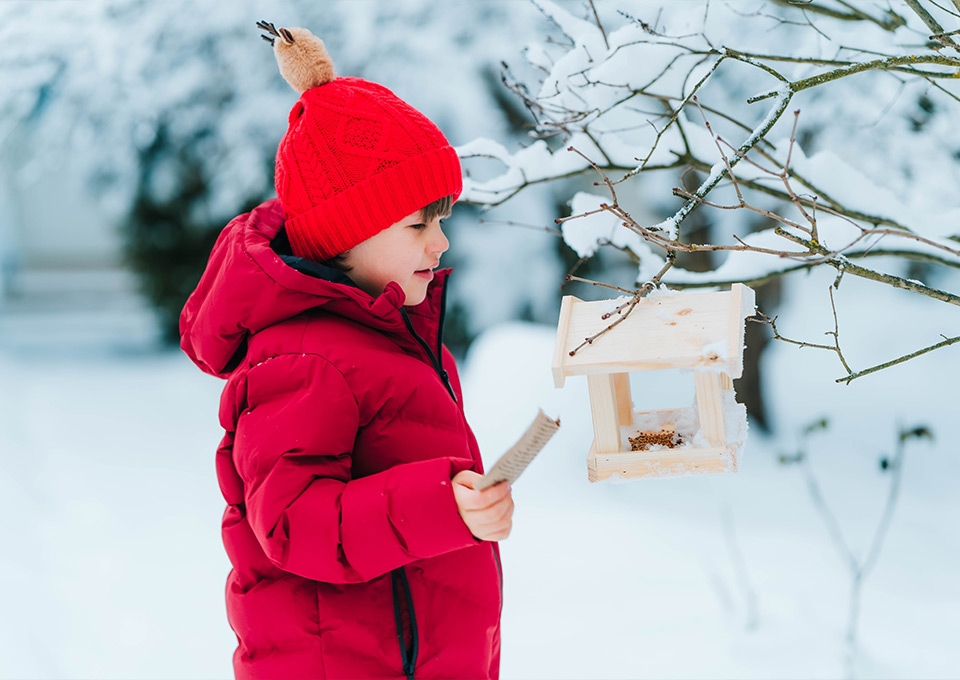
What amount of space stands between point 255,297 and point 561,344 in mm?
469

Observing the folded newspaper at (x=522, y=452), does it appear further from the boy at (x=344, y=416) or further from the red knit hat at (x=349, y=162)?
the red knit hat at (x=349, y=162)

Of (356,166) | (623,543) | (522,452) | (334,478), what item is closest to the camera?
(522,452)

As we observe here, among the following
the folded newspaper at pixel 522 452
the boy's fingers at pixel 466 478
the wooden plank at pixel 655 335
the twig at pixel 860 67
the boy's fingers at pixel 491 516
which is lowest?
the boy's fingers at pixel 491 516

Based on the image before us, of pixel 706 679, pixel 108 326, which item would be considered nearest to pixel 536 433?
pixel 706 679

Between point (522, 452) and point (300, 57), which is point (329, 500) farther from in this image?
point (300, 57)

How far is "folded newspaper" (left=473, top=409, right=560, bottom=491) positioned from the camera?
90 centimetres

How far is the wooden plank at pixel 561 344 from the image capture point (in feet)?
3.65

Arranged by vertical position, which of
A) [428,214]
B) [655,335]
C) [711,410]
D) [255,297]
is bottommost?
[711,410]

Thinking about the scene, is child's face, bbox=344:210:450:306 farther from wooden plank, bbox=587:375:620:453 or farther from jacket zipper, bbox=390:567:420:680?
jacket zipper, bbox=390:567:420:680

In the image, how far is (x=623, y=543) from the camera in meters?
3.32

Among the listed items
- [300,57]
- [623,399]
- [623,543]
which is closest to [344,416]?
[623,399]

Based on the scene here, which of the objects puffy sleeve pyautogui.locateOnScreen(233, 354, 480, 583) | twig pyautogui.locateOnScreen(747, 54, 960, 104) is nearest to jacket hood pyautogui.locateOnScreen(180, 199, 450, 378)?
puffy sleeve pyautogui.locateOnScreen(233, 354, 480, 583)

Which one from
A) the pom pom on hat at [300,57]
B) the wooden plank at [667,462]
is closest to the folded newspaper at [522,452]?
A: the wooden plank at [667,462]

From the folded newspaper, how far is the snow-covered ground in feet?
5.44
